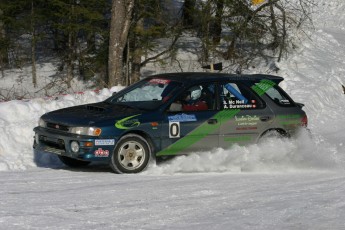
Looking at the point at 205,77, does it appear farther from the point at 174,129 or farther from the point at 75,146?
the point at 75,146

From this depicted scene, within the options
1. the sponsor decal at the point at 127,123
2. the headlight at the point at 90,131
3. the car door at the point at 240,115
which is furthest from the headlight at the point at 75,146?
the car door at the point at 240,115

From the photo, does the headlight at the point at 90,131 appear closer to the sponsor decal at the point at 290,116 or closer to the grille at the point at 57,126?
the grille at the point at 57,126

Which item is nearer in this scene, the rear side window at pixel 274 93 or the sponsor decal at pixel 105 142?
the sponsor decal at pixel 105 142

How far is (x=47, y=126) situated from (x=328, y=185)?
400 cm

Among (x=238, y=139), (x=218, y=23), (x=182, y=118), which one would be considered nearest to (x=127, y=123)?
(x=182, y=118)

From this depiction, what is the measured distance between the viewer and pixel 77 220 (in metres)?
6.03

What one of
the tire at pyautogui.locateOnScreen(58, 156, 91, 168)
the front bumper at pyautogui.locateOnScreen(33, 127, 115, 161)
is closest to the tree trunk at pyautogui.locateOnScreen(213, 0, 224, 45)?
the tire at pyautogui.locateOnScreen(58, 156, 91, 168)

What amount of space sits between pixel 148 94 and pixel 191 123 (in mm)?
923

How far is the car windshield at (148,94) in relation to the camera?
9.45 m

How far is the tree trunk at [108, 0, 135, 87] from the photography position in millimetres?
16781

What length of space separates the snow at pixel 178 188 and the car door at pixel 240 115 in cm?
18

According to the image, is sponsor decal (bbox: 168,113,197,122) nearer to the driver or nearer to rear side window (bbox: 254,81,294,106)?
the driver

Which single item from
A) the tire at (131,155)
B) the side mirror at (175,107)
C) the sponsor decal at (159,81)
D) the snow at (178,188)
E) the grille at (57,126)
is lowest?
the snow at (178,188)

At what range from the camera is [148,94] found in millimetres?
9828
